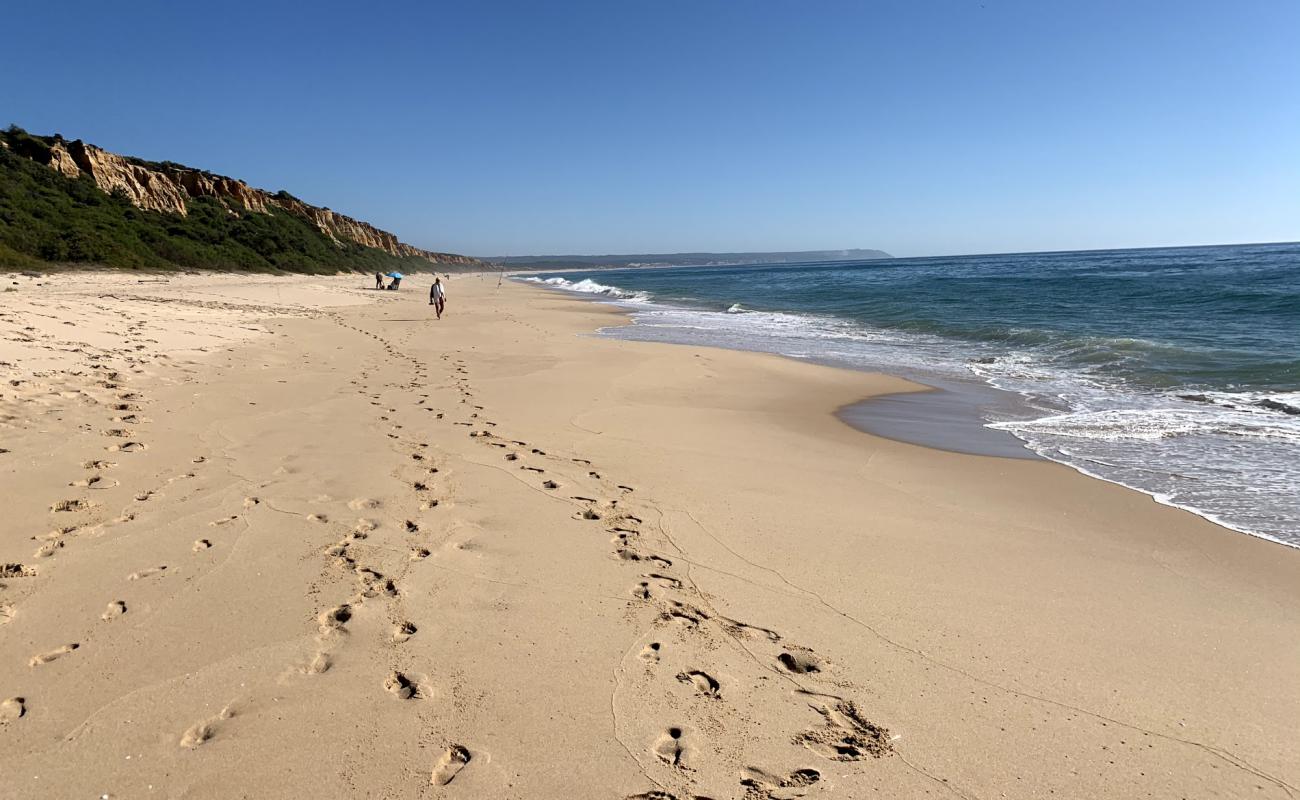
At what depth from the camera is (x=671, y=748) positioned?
7.65 feet

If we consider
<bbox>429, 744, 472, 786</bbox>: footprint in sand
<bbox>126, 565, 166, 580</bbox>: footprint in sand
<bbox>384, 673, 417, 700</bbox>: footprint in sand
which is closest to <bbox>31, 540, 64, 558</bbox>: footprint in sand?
<bbox>126, 565, 166, 580</bbox>: footprint in sand

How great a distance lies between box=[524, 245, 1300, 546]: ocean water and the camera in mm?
6004

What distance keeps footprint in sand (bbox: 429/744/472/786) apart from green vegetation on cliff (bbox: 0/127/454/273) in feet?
90.7

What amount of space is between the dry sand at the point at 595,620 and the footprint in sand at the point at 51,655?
0.04 metres

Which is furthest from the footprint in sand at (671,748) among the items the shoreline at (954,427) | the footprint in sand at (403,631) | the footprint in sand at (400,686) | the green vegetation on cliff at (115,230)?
the green vegetation on cliff at (115,230)

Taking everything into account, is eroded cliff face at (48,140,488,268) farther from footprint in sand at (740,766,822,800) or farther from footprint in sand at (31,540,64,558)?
footprint in sand at (740,766,822,800)

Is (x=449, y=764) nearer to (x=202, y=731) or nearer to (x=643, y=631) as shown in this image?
(x=202, y=731)

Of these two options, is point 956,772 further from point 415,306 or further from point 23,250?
point 23,250

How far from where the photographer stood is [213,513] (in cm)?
407

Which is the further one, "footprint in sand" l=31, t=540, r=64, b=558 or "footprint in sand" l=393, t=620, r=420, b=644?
"footprint in sand" l=31, t=540, r=64, b=558

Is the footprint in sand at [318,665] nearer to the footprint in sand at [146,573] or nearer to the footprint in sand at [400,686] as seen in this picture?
the footprint in sand at [400,686]

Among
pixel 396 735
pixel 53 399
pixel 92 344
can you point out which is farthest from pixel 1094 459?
pixel 92 344

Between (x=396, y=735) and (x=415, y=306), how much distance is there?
79.2 ft

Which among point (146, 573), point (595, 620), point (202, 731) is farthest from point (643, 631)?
point (146, 573)
